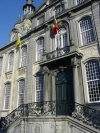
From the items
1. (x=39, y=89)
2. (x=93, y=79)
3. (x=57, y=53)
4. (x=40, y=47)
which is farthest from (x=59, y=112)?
(x=40, y=47)

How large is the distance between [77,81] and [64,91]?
157 cm

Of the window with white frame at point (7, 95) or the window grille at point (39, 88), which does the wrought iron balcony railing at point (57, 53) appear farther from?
the window with white frame at point (7, 95)

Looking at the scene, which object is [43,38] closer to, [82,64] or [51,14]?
[51,14]

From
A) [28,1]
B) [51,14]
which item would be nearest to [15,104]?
[51,14]

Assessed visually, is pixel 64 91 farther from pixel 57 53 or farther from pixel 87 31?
pixel 87 31

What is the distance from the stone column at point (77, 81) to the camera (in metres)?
9.53

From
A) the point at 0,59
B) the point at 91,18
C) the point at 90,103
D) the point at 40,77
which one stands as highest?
the point at 91,18

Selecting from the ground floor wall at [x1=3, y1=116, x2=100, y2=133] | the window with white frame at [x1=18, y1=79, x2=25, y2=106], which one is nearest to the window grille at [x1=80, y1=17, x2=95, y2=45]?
the ground floor wall at [x1=3, y1=116, x2=100, y2=133]

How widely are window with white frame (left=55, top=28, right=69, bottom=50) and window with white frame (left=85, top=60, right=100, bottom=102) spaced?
3118 millimetres

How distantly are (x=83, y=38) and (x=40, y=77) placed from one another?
196 inches

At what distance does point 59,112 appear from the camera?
10297mm

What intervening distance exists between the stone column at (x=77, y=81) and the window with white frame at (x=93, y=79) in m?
0.52

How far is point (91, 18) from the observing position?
11359 millimetres

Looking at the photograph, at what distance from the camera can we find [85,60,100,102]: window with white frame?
9.53 meters
